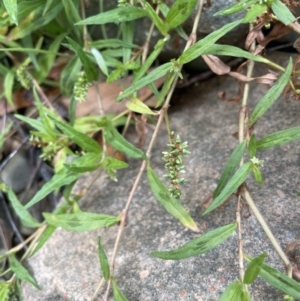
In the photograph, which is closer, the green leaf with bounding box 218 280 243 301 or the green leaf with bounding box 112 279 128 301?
the green leaf with bounding box 218 280 243 301

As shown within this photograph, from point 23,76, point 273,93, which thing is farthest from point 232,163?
point 23,76

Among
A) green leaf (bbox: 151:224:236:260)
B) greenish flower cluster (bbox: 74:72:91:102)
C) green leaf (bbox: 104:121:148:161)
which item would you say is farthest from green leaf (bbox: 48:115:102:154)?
green leaf (bbox: 151:224:236:260)

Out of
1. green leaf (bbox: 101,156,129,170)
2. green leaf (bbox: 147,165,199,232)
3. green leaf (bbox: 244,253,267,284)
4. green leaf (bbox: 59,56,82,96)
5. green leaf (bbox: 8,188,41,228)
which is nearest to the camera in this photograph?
green leaf (bbox: 244,253,267,284)

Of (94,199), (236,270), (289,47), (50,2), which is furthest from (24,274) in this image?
(289,47)

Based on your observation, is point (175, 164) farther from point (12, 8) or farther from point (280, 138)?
point (12, 8)

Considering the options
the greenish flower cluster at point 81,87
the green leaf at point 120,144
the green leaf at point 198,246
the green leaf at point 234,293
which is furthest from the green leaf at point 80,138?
the green leaf at point 234,293

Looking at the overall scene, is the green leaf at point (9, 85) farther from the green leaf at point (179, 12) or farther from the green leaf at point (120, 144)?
the green leaf at point (179, 12)

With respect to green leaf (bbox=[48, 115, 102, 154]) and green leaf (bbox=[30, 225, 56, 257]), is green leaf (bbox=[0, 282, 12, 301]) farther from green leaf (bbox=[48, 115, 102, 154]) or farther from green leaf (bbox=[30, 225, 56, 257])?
green leaf (bbox=[48, 115, 102, 154])
